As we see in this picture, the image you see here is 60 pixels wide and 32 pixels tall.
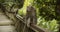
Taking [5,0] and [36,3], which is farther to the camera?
[5,0]

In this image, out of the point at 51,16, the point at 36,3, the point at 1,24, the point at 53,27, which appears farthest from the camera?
the point at 1,24

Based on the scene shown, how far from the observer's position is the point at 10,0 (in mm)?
13641

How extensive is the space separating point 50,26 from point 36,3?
1953 mm

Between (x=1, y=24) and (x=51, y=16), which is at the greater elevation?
(x=51, y=16)

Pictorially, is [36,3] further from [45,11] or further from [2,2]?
Answer: [2,2]

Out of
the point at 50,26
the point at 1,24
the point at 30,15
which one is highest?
the point at 30,15

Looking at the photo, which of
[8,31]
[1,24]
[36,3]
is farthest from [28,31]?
[1,24]

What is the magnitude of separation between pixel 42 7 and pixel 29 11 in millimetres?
1985

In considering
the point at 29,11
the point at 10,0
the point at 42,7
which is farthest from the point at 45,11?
the point at 10,0

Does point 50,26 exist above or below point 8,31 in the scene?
above

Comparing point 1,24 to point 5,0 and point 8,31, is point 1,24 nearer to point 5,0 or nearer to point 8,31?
point 8,31

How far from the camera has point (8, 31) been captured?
716 centimetres

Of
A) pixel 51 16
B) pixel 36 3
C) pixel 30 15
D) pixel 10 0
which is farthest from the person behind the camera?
pixel 10 0

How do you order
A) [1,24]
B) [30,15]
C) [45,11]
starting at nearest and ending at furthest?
1. [30,15]
2. [45,11]
3. [1,24]
